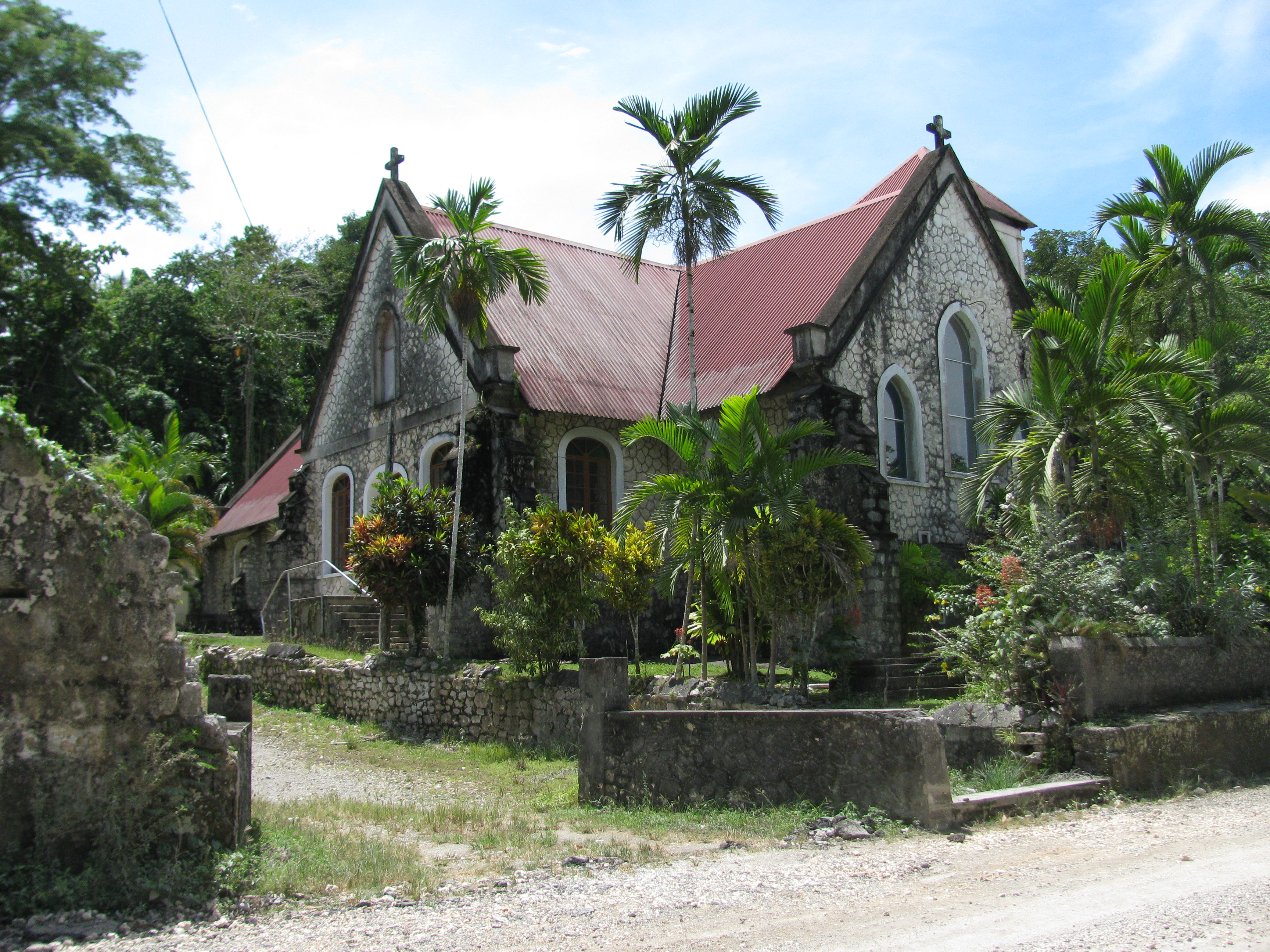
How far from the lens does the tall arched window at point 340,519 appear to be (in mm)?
23172

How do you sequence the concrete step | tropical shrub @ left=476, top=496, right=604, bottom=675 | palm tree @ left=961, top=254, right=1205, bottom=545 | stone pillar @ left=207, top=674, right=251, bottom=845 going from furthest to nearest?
tropical shrub @ left=476, top=496, right=604, bottom=675 < palm tree @ left=961, top=254, right=1205, bottom=545 < the concrete step < stone pillar @ left=207, top=674, right=251, bottom=845

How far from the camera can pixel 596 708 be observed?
10.2 metres

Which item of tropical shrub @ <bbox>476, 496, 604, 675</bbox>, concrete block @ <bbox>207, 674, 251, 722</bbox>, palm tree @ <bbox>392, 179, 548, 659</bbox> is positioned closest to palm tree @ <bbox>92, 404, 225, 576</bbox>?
palm tree @ <bbox>392, 179, 548, 659</bbox>

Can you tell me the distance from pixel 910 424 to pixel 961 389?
6.82 ft

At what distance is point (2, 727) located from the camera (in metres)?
6.54

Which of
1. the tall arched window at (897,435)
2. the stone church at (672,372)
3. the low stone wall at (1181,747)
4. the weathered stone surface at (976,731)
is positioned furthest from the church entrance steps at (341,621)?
the low stone wall at (1181,747)

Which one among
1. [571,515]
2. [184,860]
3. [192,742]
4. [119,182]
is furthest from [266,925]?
[119,182]

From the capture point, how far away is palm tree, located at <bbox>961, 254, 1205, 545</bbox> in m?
13.0

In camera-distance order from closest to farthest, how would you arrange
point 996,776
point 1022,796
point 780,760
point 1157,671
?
point 1022,796, point 780,760, point 996,776, point 1157,671

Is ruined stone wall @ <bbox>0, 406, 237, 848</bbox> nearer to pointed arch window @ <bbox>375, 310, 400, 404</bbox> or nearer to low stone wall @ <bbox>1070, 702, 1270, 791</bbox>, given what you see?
low stone wall @ <bbox>1070, 702, 1270, 791</bbox>

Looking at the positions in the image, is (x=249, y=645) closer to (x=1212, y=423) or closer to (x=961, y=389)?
(x=961, y=389)

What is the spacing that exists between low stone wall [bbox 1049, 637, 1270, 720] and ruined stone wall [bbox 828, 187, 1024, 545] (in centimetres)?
620

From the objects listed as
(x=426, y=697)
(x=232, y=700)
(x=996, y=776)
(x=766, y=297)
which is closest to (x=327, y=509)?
(x=426, y=697)

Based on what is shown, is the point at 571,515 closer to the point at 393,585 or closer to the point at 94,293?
the point at 393,585
